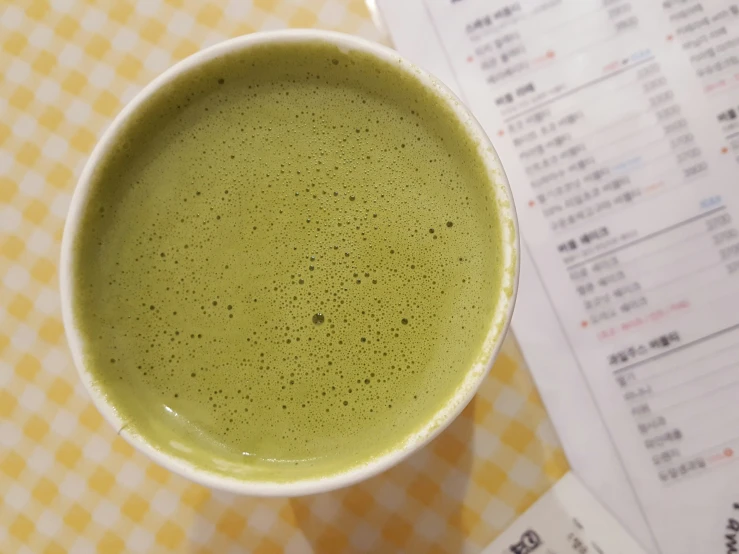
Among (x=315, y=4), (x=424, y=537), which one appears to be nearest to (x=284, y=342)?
(x=424, y=537)

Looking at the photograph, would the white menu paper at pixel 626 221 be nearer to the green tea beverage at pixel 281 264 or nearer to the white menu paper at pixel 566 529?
the white menu paper at pixel 566 529

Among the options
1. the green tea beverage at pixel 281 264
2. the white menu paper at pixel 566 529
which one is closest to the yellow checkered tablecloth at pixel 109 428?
the white menu paper at pixel 566 529

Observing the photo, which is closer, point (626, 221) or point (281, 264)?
point (281, 264)

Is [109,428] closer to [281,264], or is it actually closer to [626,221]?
[281,264]

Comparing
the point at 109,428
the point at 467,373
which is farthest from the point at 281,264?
the point at 109,428

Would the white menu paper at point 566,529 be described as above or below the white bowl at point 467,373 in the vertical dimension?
below

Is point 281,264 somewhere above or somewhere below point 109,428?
above
